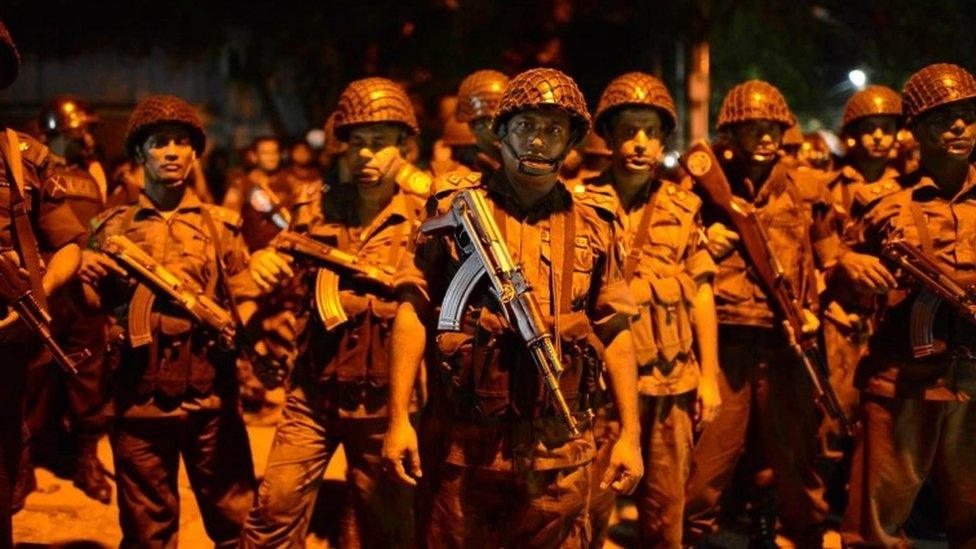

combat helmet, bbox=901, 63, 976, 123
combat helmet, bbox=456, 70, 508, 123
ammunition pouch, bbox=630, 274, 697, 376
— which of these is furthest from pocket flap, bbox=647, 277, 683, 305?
combat helmet, bbox=456, 70, 508, 123

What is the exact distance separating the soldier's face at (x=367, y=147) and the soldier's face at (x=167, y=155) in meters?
0.83

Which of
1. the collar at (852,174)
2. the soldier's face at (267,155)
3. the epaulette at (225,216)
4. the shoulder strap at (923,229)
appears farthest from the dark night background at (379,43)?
the epaulette at (225,216)

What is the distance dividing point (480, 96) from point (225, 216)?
72.7 inches

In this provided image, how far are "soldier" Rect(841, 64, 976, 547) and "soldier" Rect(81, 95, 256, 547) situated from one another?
9.89 ft

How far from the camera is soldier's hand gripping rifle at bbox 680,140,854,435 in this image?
19.7 ft

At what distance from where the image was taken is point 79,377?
783 centimetres

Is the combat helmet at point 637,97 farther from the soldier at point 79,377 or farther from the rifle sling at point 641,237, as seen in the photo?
the soldier at point 79,377

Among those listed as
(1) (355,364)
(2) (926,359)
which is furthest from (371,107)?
(2) (926,359)

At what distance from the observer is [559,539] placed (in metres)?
4.24

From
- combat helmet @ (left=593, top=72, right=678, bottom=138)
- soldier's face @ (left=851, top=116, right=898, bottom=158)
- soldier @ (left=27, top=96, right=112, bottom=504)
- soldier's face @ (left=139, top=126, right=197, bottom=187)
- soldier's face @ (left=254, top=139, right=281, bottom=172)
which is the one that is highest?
soldier's face @ (left=254, top=139, right=281, bottom=172)

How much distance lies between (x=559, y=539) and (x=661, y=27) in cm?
1242

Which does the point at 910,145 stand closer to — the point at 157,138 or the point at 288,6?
the point at 157,138

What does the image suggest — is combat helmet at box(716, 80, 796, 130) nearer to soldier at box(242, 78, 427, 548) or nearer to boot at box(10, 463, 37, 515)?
soldier at box(242, 78, 427, 548)

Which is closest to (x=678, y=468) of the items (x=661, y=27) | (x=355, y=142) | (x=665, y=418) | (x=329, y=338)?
(x=665, y=418)
